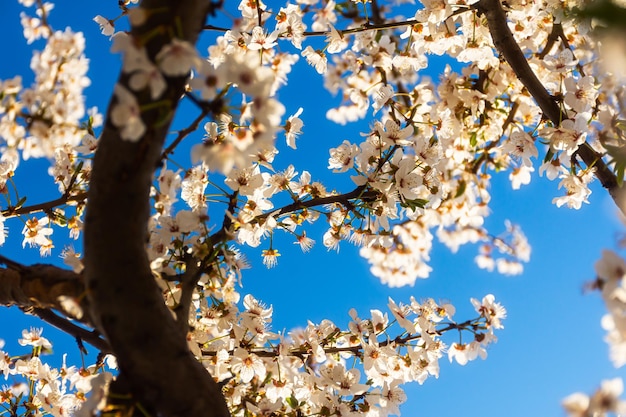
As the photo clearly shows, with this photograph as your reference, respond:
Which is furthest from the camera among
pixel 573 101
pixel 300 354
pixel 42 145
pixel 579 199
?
pixel 579 199

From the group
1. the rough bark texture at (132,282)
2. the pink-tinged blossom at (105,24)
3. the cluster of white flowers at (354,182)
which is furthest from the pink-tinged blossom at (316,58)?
the rough bark texture at (132,282)

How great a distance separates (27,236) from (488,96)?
3.21m

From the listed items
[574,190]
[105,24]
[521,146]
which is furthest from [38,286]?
[574,190]

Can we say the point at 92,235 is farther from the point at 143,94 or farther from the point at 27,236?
the point at 27,236

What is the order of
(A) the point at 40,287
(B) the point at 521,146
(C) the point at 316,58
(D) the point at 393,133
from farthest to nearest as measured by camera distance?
(C) the point at 316,58, (B) the point at 521,146, (D) the point at 393,133, (A) the point at 40,287

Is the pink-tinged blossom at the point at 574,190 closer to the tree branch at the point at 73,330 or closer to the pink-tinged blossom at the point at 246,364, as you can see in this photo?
the pink-tinged blossom at the point at 246,364

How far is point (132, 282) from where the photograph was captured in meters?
1.59

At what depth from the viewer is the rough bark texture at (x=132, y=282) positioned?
1.53 meters

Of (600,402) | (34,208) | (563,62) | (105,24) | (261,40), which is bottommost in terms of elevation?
(600,402)

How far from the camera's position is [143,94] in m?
1.38

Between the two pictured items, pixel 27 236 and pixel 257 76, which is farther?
pixel 27 236

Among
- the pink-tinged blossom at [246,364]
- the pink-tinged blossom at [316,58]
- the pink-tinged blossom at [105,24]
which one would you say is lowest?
the pink-tinged blossom at [246,364]

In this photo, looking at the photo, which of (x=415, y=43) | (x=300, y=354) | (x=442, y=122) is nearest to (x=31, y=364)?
(x=300, y=354)

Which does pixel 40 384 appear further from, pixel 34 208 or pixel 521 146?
pixel 521 146
